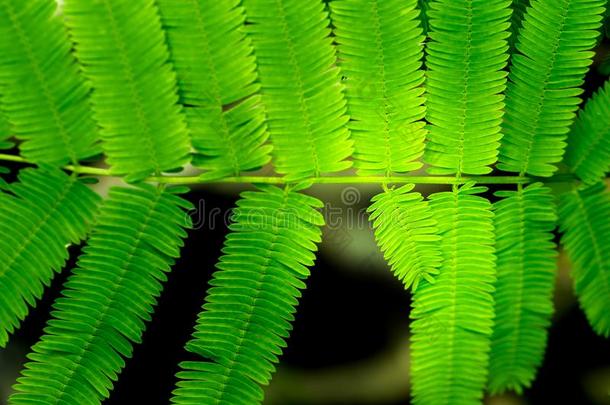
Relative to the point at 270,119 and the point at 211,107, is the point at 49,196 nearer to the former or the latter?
the point at 211,107

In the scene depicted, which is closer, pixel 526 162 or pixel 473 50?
pixel 473 50

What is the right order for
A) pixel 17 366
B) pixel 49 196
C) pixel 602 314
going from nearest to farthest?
pixel 49 196
pixel 602 314
pixel 17 366

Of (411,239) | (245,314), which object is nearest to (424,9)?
(411,239)

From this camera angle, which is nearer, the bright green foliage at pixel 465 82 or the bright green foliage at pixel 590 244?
the bright green foliage at pixel 465 82

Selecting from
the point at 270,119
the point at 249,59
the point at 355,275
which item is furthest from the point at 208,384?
the point at 355,275

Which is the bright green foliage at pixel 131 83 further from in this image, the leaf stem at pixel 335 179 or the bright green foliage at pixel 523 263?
the bright green foliage at pixel 523 263

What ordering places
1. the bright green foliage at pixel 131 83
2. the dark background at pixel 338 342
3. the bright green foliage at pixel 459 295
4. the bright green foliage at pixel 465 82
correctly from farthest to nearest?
the dark background at pixel 338 342, the bright green foliage at pixel 459 295, the bright green foliage at pixel 465 82, the bright green foliage at pixel 131 83

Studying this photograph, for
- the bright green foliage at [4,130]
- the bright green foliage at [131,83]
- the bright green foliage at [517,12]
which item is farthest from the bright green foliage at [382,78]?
the bright green foliage at [4,130]
